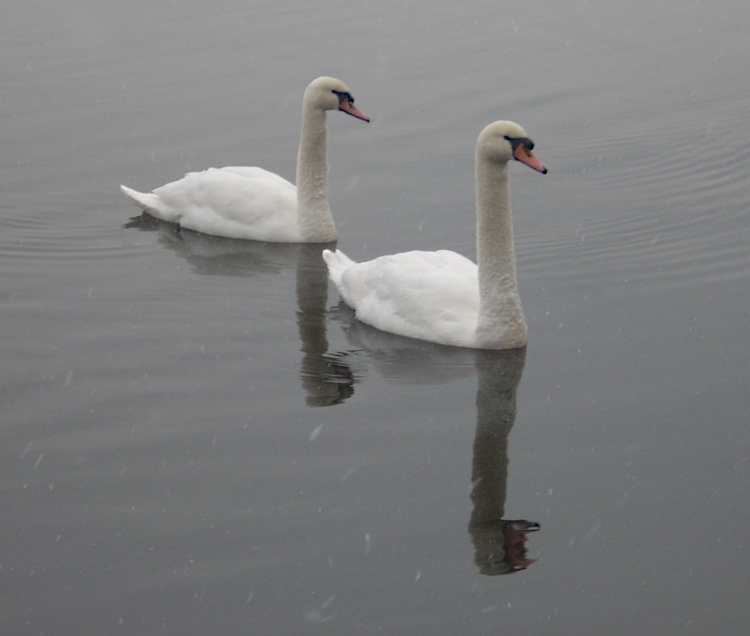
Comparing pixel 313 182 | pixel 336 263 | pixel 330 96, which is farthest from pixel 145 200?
pixel 336 263

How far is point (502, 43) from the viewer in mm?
21000

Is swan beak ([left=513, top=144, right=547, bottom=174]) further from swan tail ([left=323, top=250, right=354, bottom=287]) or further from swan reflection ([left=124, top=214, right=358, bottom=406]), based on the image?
swan tail ([left=323, top=250, right=354, bottom=287])

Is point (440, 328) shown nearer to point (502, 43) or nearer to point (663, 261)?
point (663, 261)

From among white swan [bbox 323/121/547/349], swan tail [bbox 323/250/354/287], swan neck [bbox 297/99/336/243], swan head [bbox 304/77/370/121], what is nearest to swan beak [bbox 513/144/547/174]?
white swan [bbox 323/121/547/349]

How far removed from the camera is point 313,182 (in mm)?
13742

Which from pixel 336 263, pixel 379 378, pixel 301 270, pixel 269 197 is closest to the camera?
pixel 379 378

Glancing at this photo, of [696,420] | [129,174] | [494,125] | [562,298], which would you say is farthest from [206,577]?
[129,174]

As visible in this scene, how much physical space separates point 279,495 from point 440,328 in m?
2.76

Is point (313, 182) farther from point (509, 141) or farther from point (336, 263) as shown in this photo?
point (509, 141)

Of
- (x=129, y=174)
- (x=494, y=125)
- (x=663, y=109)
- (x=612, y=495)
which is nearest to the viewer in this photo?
(x=612, y=495)

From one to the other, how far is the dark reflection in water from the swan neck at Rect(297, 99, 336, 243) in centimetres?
341

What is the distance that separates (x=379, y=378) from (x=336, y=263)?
2319mm

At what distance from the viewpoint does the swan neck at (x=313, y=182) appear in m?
13.7

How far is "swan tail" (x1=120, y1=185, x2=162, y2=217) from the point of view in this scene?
14570mm
